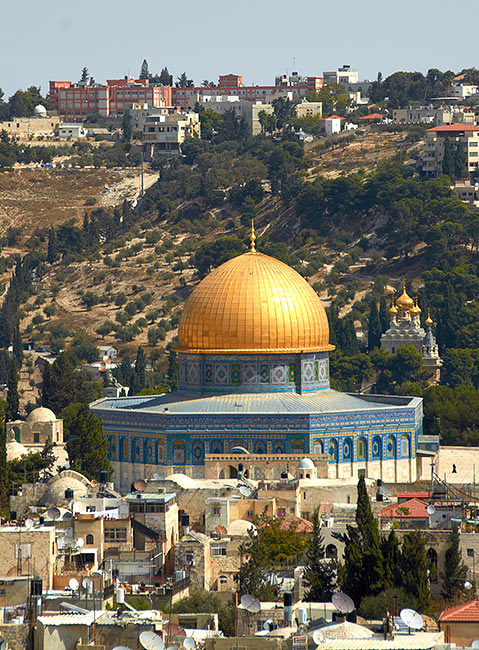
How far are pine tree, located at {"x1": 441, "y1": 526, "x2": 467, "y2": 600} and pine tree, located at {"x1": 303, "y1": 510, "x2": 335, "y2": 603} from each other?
214 centimetres

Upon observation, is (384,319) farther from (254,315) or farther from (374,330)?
(254,315)

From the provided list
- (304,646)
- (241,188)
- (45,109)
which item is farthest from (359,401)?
(45,109)

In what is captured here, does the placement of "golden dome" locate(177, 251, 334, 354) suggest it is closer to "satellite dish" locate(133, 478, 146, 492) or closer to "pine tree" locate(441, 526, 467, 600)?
"satellite dish" locate(133, 478, 146, 492)

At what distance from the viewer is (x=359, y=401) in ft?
213

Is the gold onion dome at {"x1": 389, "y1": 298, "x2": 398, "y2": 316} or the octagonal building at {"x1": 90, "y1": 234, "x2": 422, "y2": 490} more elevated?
the octagonal building at {"x1": 90, "y1": 234, "x2": 422, "y2": 490}

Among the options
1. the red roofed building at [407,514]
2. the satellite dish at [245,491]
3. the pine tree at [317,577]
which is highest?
the pine tree at [317,577]

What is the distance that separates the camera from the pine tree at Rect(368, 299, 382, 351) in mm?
92938

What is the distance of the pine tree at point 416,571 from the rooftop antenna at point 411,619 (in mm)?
4356

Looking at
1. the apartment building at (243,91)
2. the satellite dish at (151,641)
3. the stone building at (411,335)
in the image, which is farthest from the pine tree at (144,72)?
the satellite dish at (151,641)

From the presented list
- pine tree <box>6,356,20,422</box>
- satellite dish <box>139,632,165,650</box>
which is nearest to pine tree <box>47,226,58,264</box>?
pine tree <box>6,356,20,422</box>

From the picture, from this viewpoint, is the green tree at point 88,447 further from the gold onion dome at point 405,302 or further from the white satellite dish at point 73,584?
the gold onion dome at point 405,302

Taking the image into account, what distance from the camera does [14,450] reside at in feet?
212

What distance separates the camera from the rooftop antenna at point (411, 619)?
110 feet

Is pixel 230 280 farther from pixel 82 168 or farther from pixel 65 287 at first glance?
pixel 82 168
